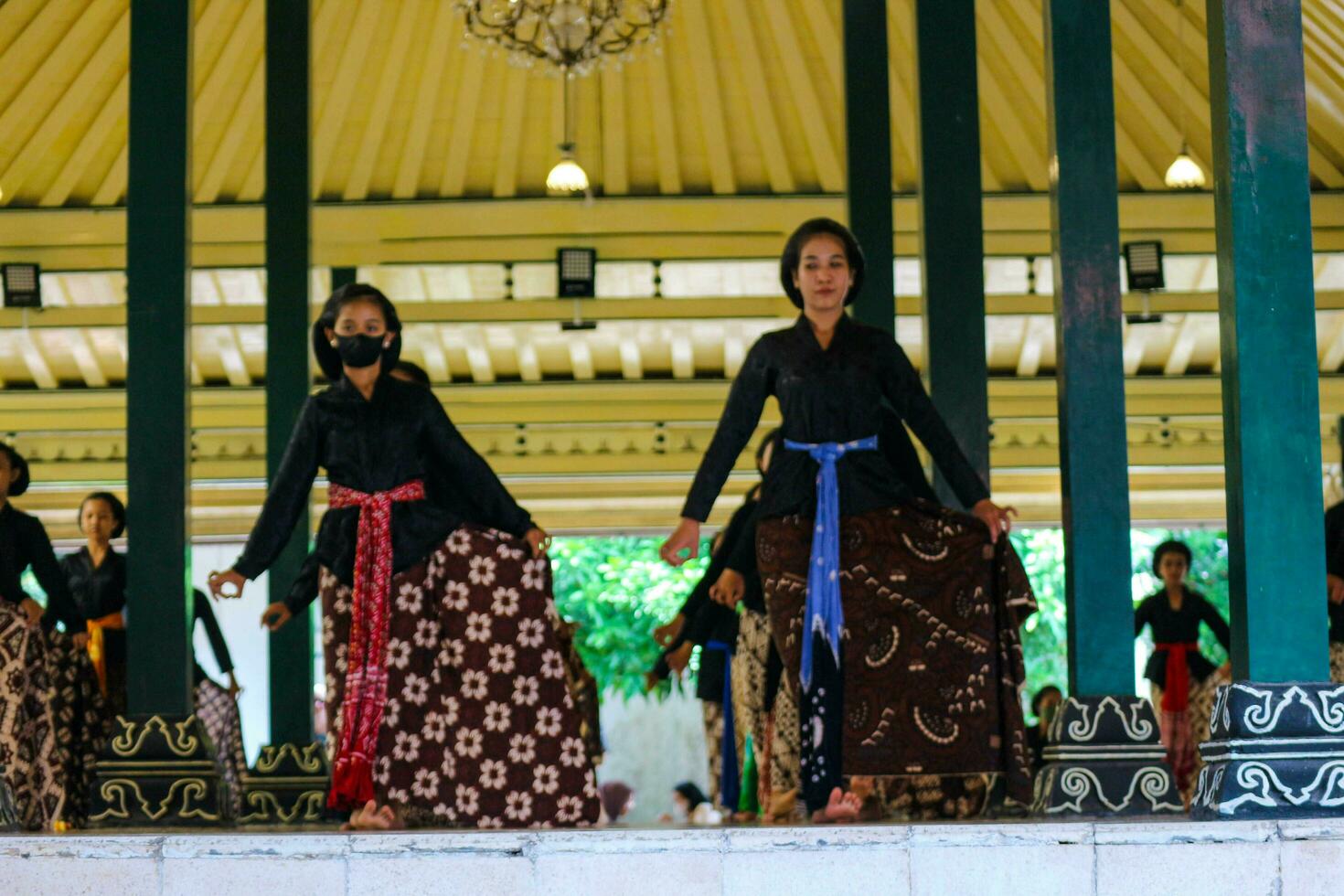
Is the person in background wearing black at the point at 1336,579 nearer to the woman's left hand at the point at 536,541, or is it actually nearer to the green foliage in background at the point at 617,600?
the woman's left hand at the point at 536,541

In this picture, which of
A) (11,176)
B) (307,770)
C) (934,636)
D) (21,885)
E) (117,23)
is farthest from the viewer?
(11,176)

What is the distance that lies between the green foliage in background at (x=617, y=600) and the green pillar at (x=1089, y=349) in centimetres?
1555

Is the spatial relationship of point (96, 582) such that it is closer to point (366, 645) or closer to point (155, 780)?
point (155, 780)

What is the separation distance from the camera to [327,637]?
5.13 meters

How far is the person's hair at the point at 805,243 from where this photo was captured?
5176 mm

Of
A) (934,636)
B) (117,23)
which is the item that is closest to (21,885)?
(934,636)

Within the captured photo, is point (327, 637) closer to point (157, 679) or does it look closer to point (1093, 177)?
point (157, 679)

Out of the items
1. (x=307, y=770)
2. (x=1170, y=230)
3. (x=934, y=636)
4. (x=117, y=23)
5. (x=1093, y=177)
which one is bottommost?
(x=307, y=770)

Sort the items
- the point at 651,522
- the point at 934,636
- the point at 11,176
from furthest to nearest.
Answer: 1. the point at 651,522
2. the point at 11,176
3. the point at 934,636

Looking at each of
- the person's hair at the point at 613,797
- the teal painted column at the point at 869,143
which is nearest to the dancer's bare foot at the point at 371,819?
the teal painted column at the point at 869,143

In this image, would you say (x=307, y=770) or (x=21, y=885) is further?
(x=307, y=770)

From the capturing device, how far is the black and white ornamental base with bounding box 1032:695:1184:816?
4.66m

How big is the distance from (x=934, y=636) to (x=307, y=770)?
9.59ft

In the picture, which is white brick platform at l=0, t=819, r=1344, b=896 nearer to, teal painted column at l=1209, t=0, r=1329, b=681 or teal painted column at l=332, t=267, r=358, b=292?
teal painted column at l=1209, t=0, r=1329, b=681
